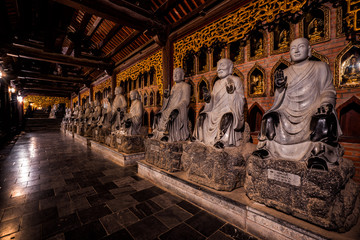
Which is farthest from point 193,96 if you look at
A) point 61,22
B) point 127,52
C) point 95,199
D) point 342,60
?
point 61,22

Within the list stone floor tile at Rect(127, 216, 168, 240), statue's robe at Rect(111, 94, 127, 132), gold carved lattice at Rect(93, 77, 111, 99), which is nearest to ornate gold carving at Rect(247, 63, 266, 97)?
stone floor tile at Rect(127, 216, 168, 240)

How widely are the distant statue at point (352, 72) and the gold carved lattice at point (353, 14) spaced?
39cm

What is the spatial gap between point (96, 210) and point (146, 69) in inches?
197

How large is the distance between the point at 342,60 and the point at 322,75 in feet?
2.89

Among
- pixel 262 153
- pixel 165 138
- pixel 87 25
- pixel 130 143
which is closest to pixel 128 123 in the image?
pixel 130 143

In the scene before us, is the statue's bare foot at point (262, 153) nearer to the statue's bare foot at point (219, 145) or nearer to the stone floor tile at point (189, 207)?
the statue's bare foot at point (219, 145)

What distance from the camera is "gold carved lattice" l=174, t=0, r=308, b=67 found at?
263cm

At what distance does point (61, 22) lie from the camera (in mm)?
6578

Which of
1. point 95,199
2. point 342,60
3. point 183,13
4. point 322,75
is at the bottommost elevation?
point 95,199

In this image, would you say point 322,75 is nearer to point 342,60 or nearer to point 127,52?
point 342,60

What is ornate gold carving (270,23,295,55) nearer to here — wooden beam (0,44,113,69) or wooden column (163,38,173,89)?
wooden column (163,38,173,89)

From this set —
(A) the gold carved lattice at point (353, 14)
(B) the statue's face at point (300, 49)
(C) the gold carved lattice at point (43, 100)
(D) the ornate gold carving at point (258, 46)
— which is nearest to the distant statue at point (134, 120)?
(D) the ornate gold carving at point (258, 46)

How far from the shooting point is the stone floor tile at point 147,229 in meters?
1.65

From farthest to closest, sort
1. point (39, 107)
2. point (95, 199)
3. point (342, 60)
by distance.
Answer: point (39, 107) → point (95, 199) → point (342, 60)
